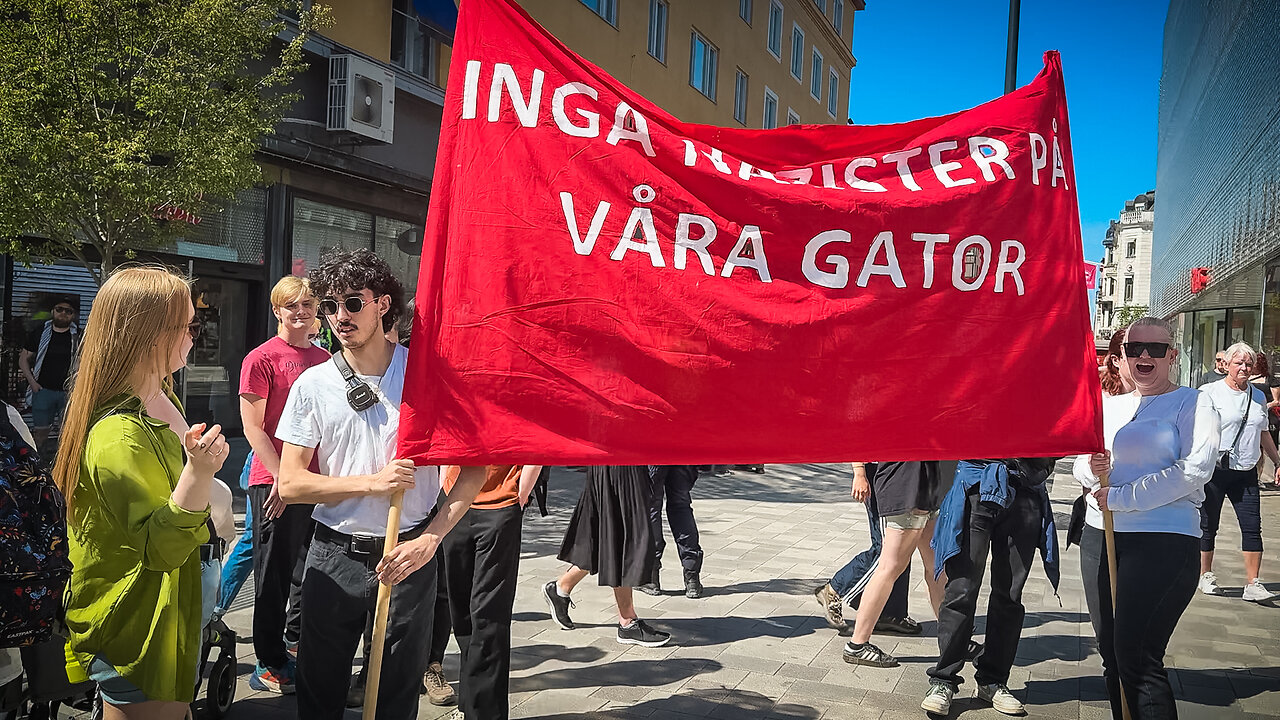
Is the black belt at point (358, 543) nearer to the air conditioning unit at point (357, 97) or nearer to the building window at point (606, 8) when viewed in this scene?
the air conditioning unit at point (357, 97)

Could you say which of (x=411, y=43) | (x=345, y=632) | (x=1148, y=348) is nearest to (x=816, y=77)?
(x=411, y=43)

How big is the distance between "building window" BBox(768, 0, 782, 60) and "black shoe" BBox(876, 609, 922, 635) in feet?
92.4

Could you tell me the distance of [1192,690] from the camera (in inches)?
222

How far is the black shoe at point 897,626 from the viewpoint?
6582 millimetres

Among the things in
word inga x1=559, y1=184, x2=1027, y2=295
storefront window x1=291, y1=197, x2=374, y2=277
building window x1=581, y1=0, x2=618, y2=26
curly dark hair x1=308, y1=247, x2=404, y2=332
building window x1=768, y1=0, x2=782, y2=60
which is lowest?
curly dark hair x1=308, y1=247, x2=404, y2=332

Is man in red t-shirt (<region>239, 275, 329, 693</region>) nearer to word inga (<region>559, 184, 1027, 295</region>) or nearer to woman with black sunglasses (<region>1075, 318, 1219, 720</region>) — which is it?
word inga (<region>559, 184, 1027, 295</region>)

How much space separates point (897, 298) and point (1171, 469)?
4.96ft

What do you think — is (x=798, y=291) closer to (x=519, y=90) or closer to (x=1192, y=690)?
(x=519, y=90)

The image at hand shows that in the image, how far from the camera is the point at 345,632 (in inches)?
135

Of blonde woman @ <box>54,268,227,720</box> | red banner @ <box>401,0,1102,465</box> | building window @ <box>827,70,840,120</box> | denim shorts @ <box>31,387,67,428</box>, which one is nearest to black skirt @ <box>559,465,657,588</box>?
red banner @ <box>401,0,1102,465</box>

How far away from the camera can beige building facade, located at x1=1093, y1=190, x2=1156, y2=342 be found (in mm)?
119250

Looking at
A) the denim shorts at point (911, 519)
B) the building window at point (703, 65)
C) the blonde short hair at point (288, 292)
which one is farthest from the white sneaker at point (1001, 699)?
the building window at point (703, 65)

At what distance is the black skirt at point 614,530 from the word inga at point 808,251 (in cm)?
275

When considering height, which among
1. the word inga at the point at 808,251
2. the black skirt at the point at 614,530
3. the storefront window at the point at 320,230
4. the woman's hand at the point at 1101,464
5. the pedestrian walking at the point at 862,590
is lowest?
the pedestrian walking at the point at 862,590
